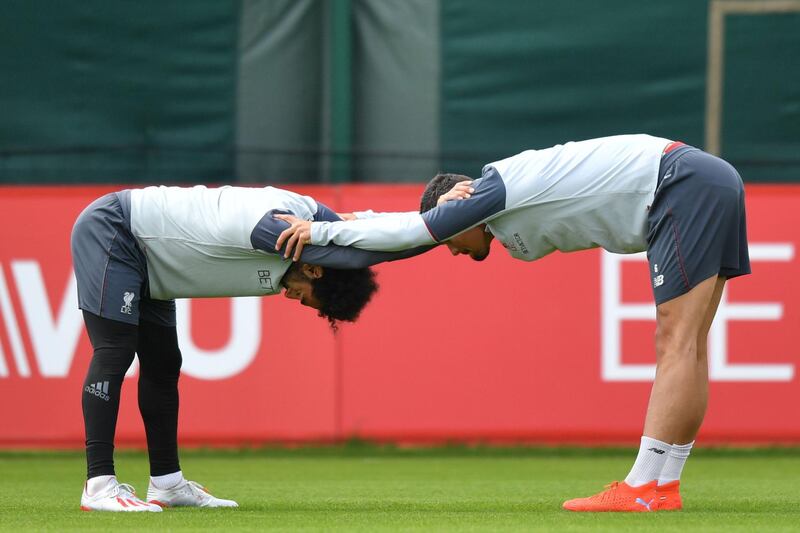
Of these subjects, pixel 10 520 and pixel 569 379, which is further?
pixel 569 379

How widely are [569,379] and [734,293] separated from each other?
1.14 meters

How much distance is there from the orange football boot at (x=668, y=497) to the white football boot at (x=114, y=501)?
1833mm

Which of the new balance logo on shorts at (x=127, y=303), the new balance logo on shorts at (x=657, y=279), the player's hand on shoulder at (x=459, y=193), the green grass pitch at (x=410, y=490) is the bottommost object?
the green grass pitch at (x=410, y=490)

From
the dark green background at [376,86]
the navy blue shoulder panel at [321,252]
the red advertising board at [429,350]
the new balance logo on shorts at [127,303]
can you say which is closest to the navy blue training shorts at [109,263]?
the new balance logo on shorts at [127,303]

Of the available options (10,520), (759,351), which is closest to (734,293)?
(759,351)

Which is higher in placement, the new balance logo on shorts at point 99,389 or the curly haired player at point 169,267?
the curly haired player at point 169,267

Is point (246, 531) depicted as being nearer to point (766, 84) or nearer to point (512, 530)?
point (512, 530)

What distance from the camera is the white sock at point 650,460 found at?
4992 millimetres

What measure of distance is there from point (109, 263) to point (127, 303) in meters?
0.16

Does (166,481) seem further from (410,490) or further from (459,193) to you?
(459,193)

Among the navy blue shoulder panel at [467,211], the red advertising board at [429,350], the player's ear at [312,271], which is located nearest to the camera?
the navy blue shoulder panel at [467,211]

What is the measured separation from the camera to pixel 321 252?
4.99 metres

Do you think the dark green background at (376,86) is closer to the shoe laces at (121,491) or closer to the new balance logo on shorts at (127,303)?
the new balance logo on shorts at (127,303)

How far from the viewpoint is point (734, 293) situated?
8.57 meters
